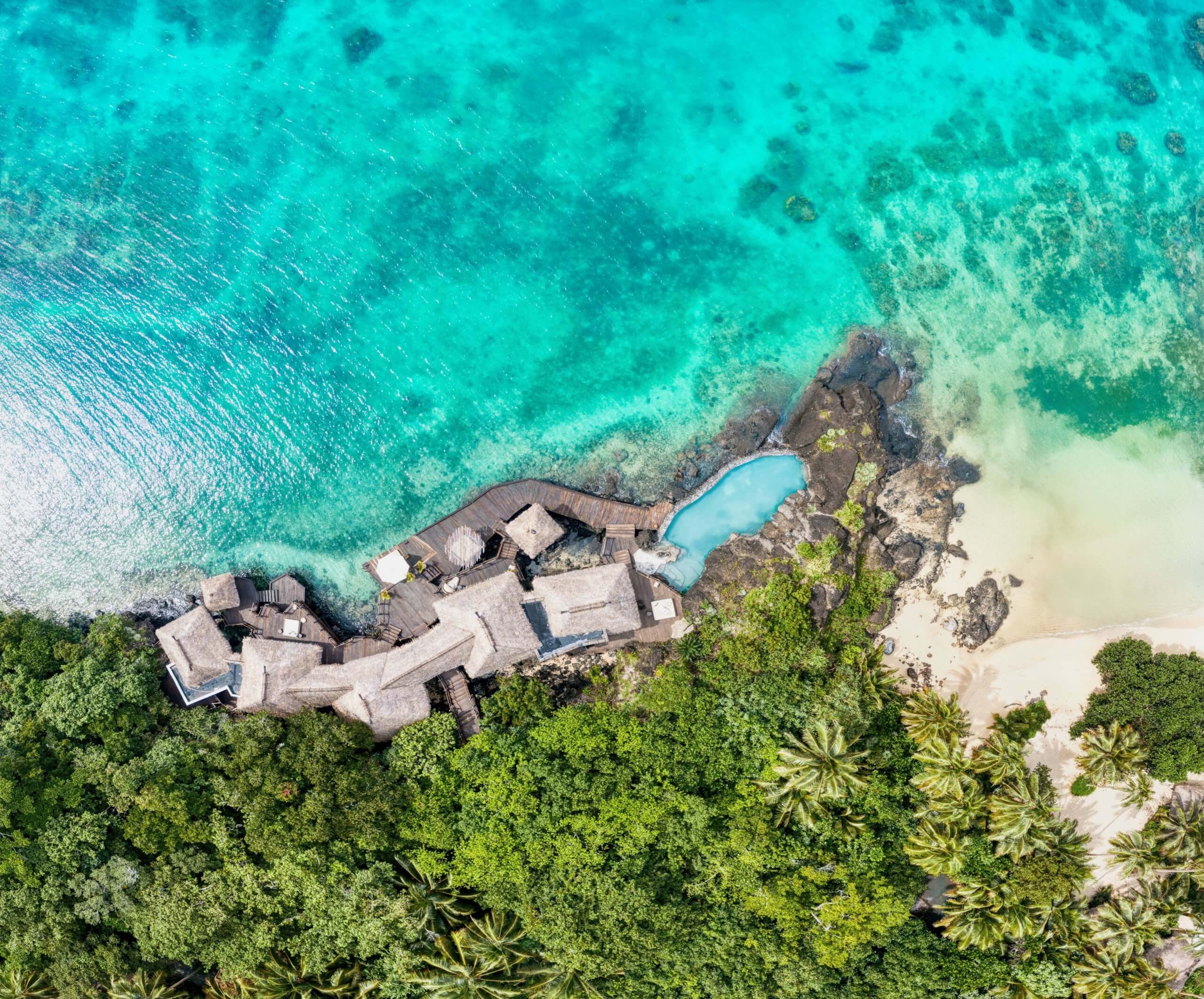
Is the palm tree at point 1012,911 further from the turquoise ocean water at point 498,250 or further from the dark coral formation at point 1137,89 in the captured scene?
the dark coral formation at point 1137,89

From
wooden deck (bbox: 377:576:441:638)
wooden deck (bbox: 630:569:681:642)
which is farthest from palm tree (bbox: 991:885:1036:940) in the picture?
wooden deck (bbox: 377:576:441:638)

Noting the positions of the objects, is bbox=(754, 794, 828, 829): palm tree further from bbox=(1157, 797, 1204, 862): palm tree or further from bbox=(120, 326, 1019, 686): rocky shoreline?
bbox=(1157, 797, 1204, 862): palm tree

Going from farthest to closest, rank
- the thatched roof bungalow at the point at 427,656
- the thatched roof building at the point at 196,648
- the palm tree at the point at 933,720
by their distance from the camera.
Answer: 1. the thatched roof building at the point at 196,648
2. the thatched roof bungalow at the point at 427,656
3. the palm tree at the point at 933,720

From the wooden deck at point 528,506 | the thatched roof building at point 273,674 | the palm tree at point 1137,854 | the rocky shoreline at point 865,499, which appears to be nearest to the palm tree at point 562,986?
the thatched roof building at point 273,674

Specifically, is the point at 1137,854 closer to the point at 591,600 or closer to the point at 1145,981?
the point at 1145,981

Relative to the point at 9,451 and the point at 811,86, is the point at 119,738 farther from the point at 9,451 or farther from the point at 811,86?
the point at 811,86

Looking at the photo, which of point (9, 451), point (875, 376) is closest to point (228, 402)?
point (9, 451)
